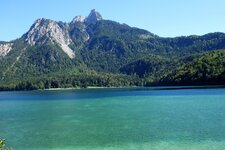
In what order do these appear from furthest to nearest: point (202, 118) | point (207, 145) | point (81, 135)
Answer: point (202, 118)
point (81, 135)
point (207, 145)

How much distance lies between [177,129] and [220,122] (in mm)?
9702

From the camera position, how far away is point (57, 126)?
71.4m

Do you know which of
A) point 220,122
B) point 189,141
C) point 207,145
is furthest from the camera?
point 220,122

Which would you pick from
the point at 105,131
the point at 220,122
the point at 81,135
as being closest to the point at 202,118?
the point at 220,122

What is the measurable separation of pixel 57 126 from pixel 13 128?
29.1 ft

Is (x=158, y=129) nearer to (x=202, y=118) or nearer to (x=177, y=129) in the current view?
(x=177, y=129)

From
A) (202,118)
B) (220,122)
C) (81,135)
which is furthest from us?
(202,118)

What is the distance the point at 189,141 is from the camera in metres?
48.7

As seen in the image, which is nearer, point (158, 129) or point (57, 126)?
point (158, 129)

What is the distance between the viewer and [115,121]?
74.2m

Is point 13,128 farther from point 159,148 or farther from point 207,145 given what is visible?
point 207,145

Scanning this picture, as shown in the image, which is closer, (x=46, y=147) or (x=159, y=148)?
(x=159, y=148)

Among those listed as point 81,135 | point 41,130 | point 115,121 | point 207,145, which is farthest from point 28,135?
point 207,145

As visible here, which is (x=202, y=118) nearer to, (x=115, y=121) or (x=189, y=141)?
(x=115, y=121)
